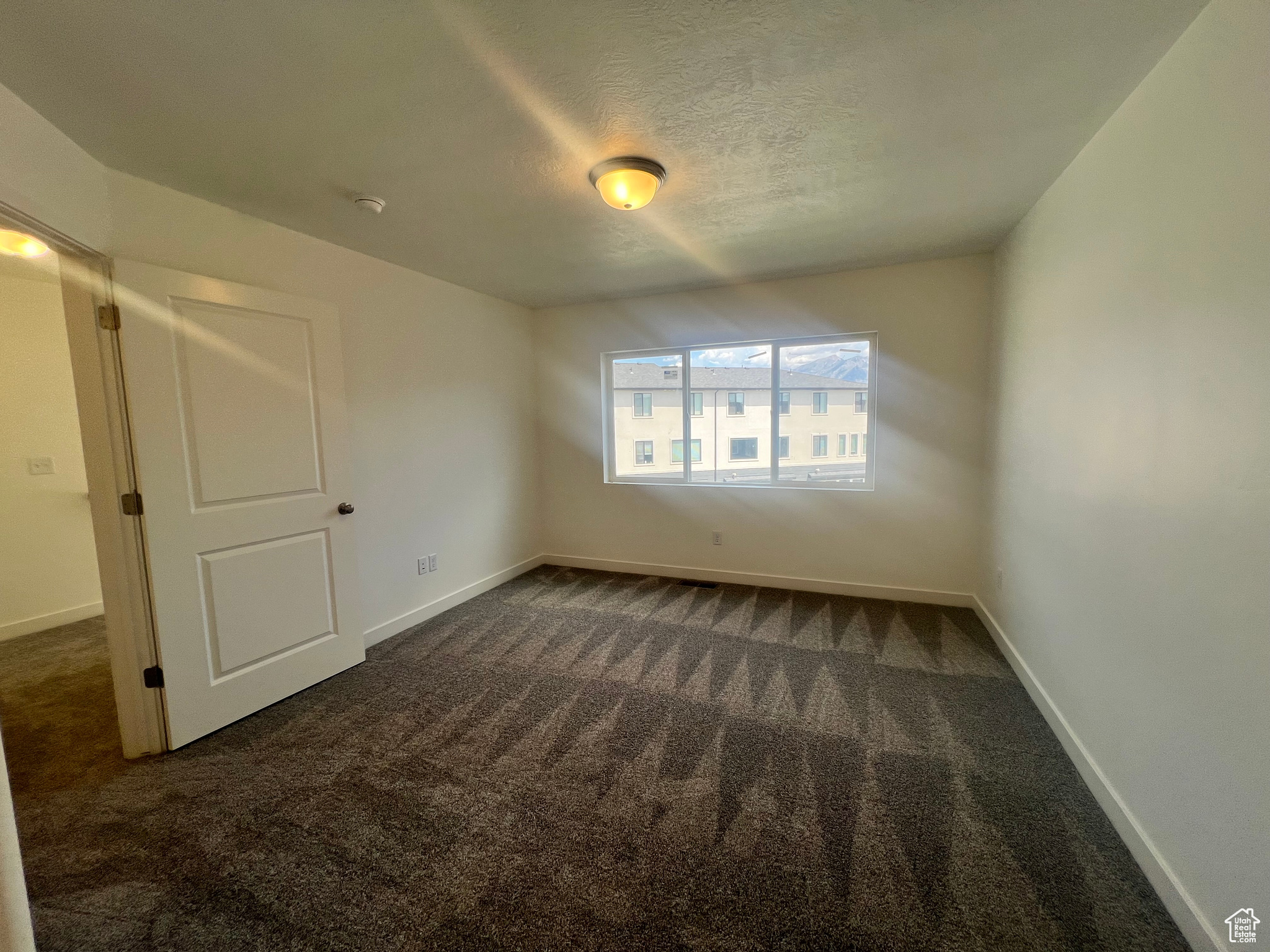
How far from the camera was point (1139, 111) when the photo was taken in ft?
5.02

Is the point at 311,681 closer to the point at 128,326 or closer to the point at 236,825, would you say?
the point at 236,825

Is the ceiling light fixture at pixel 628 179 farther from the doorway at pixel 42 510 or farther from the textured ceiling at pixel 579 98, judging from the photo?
the doorway at pixel 42 510

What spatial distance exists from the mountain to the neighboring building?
41mm

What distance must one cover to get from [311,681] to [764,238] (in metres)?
3.64

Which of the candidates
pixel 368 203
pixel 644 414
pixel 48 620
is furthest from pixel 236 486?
pixel 644 414

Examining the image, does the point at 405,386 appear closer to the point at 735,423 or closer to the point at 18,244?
the point at 18,244

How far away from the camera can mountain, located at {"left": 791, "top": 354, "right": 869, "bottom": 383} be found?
354 cm

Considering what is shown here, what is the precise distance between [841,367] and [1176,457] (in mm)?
2389

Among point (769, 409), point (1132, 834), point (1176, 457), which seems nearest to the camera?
point (1176, 457)

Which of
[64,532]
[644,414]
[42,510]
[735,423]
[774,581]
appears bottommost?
[774,581]

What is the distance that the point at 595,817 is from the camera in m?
1.65

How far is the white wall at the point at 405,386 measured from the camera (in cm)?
219

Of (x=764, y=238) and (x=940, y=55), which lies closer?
(x=940, y=55)

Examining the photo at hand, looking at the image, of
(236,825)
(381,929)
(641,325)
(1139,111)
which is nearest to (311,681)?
(236,825)
